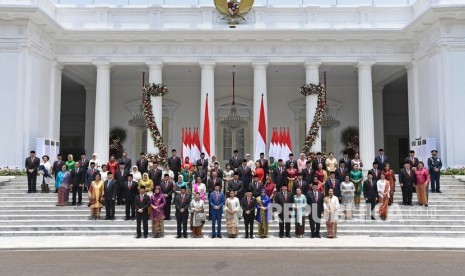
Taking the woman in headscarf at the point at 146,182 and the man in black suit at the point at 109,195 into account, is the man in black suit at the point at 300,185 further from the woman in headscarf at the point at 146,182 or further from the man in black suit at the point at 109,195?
the man in black suit at the point at 109,195

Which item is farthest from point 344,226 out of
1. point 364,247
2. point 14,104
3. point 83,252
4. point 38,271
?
point 14,104

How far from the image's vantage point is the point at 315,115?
68.0 ft

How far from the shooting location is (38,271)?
25.9 feet

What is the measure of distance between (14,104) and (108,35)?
5.20 metres

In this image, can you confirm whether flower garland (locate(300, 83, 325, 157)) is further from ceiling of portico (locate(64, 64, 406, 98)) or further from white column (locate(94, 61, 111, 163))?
white column (locate(94, 61, 111, 163))

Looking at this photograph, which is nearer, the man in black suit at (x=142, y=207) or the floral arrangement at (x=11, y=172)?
the man in black suit at (x=142, y=207)

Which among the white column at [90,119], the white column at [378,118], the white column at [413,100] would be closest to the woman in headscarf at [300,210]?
the white column at [413,100]

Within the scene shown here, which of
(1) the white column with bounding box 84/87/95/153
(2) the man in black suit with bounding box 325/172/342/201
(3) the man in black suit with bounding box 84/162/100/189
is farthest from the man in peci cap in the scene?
(1) the white column with bounding box 84/87/95/153

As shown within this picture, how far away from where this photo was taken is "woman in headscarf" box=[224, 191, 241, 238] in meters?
12.3

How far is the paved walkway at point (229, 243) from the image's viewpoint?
10766 millimetres

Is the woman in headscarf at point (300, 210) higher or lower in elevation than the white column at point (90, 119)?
lower

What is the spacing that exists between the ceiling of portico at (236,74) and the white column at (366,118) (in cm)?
128

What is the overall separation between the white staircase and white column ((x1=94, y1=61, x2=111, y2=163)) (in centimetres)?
580

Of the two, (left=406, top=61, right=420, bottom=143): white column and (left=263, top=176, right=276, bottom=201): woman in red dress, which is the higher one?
(left=406, top=61, right=420, bottom=143): white column
